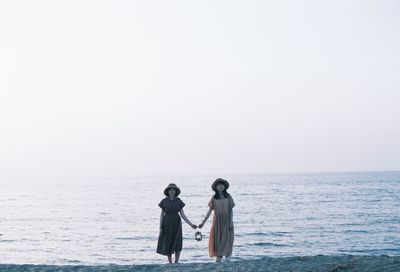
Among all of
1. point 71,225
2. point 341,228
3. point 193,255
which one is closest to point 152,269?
point 193,255

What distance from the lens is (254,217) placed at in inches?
1590

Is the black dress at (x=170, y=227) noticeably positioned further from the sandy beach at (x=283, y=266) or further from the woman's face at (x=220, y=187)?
the woman's face at (x=220, y=187)

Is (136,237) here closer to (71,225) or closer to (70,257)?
(70,257)

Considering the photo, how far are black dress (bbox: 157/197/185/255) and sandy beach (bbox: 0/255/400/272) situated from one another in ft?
3.00

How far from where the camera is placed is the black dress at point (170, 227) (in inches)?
463

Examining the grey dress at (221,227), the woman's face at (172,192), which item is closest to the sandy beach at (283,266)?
the grey dress at (221,227)

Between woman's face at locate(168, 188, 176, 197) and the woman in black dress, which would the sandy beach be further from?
woman's face at locate(168, 188, 176, 197)

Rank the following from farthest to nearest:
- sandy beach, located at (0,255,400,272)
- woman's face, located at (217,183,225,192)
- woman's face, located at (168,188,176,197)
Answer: woman's face, located at (168,188,176,197) → woman's face, located at (217,183,225,192) → sandy beach, located at (0,255,400,272)

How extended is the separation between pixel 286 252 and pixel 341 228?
10318 millimetres

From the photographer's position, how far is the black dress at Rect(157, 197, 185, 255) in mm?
11758

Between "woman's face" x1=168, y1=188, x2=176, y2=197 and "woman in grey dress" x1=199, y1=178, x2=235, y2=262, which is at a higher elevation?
"woman's face" x1=168, y1=188, x2=176, y2=197

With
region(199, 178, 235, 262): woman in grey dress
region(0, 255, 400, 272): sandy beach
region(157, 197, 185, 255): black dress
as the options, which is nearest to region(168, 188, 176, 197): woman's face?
region(157, 197, 185, 255): black dress

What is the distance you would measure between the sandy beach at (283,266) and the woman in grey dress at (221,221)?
3.03 feet

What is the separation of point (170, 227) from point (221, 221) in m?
1.22
